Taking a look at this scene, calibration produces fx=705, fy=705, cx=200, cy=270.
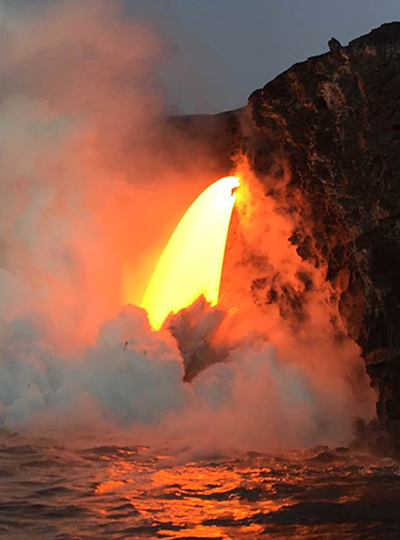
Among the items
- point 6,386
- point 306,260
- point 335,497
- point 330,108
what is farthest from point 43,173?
point 335,497

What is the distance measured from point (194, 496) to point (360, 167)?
7359mm

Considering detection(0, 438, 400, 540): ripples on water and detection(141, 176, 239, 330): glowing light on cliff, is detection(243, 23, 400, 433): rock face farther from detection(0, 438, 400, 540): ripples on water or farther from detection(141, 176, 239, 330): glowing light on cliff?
detection(141, 176, 239, 330): glowing light on cliff

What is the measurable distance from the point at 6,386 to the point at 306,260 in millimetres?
7848

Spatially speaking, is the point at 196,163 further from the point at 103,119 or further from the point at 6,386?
the point at 6,386

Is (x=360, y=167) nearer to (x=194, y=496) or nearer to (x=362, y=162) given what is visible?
(x=362, y=162)

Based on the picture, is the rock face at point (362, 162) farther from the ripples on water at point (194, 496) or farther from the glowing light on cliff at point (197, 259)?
the glowing light on cliff at point (197, 259)

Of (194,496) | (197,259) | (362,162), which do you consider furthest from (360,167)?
(197,259)

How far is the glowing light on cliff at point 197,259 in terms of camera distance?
19.9m

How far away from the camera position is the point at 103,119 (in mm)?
22891

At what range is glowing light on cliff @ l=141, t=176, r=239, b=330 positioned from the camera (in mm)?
19922

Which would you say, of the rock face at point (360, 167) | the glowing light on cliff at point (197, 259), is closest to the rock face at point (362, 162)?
the rock face at point (360, 167)

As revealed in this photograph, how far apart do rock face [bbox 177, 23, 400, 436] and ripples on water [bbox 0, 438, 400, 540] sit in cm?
255

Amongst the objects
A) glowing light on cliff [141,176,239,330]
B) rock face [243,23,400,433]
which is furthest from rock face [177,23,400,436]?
glowing light on cliff [141,176,239,330]

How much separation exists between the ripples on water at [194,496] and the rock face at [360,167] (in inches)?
100
